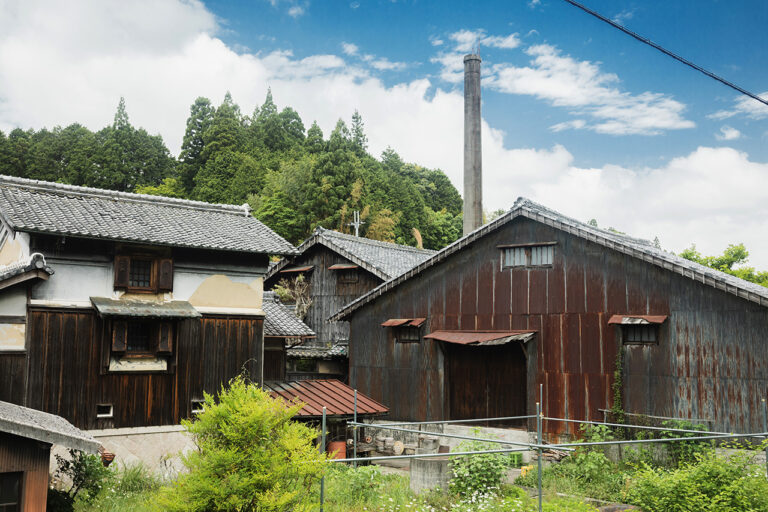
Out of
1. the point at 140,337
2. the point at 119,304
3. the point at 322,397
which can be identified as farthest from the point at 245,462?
the point at 322,397

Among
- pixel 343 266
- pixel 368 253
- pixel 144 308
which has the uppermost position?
pixel 368 253

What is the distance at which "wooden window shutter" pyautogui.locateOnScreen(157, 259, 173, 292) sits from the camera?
54.0ft

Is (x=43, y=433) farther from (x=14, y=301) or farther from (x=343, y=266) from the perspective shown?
(x=343, y=266)

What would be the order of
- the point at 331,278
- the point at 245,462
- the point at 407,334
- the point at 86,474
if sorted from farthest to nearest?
the point at 331,278 < the point at 407,334 < the point at 86,474 < the point at 245,462

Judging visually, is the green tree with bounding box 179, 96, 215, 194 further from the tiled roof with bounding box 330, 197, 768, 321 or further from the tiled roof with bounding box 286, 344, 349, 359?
the tiled roof with bounding box 330, 197, 768, 321

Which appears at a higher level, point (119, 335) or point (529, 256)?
point (529, 256)

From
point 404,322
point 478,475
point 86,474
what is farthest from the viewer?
point 404,322

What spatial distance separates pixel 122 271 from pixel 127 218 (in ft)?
5.18

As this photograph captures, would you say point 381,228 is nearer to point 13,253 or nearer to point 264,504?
point 13,253

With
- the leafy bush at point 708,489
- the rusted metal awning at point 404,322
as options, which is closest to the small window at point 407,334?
the rusted metal awning at point 404,322

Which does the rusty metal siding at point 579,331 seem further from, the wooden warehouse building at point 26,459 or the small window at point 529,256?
the wooden warehouse building at point 26,459

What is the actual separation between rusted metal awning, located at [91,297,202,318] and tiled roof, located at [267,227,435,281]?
470 inches

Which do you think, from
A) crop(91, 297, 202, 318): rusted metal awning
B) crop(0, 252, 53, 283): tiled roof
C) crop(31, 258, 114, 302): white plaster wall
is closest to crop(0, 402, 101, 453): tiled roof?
crop(0, 252, 53, 283): tiled roof

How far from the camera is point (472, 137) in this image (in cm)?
3288
